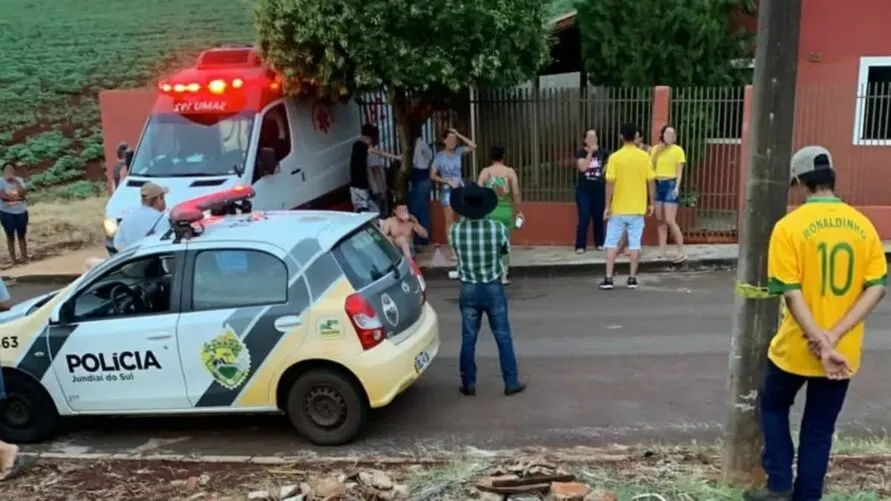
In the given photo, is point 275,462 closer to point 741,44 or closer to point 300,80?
point 300,80

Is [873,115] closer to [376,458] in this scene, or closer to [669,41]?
[669,41]

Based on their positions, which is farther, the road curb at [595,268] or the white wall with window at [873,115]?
the white wall with window at [873,115]

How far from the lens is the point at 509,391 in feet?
22.3

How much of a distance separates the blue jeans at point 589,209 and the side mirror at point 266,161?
13.5 feet

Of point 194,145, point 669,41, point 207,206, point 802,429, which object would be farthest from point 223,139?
point 802,429

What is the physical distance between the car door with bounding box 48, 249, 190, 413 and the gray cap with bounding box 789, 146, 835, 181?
13.2 ft

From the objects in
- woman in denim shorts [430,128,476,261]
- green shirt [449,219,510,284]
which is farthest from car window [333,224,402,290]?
woman in denim shorts [430,128,476,261]

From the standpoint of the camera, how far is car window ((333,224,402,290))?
19.6ft

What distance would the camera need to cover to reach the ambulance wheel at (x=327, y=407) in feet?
19.2

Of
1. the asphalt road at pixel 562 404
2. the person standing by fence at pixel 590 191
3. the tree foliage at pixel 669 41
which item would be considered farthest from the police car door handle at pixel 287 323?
the tree foliage at pixel 669 41

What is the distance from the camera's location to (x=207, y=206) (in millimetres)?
6883

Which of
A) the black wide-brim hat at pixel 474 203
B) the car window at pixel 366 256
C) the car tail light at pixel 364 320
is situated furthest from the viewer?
the black wide-brim hat at pixel 474 203

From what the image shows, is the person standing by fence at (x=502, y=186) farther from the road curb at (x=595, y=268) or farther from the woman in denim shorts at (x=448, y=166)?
the woman in denim shorts at (x=448, y=166)

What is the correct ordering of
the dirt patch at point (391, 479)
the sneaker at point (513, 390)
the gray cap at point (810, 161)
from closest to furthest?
the gray cap at point (810, 161) < the dirt patch at point (391, 479) < the sneaker at point (513, 390)
